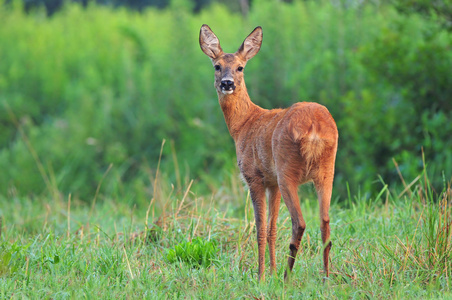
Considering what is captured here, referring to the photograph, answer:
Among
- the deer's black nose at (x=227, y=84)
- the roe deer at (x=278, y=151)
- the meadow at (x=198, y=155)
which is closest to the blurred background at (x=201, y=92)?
the meadow at (x=198, y=155)

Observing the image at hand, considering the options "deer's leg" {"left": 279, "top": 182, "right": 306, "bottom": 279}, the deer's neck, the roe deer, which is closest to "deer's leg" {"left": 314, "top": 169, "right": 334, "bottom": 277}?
the roe deer

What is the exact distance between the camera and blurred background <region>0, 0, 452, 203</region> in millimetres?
8359

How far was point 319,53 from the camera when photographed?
35.4 feet

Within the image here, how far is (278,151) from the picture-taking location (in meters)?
3.70

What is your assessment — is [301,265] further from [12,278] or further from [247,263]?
[12,278]

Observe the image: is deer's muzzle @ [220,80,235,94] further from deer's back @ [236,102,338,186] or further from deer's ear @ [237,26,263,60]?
deer's back @ [236,102,338,186]

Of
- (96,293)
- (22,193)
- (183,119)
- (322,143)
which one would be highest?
(322,143)

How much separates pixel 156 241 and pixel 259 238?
1.16 meters

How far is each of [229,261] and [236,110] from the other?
1.10 m

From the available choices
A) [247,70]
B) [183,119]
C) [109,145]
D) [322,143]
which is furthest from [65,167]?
[322,143]

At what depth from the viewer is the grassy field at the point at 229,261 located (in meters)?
3.63

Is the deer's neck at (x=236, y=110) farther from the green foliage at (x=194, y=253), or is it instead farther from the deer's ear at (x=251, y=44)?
the green foliage at (x=194, y=253)

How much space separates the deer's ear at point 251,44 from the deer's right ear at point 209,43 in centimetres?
18

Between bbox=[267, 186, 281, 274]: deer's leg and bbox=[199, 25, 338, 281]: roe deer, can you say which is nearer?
bbox=[199, 25, 338, 281]: roe deer
